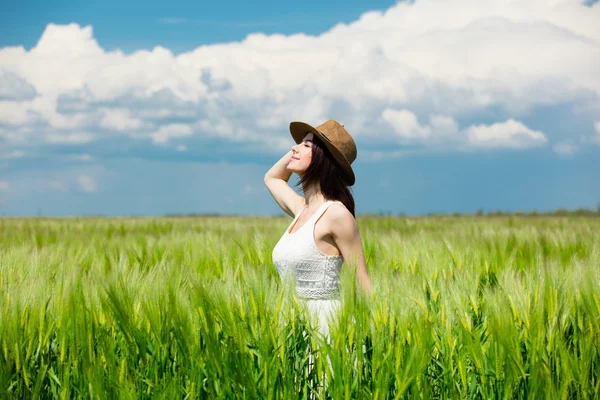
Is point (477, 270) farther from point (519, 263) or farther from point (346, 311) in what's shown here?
point (346, 311)

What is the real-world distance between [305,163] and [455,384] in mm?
1442

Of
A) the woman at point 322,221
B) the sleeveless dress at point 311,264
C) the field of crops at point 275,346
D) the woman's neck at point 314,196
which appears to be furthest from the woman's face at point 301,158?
the field of crops at point 275,346

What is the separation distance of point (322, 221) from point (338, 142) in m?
0.46

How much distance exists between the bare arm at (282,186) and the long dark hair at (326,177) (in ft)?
1.51

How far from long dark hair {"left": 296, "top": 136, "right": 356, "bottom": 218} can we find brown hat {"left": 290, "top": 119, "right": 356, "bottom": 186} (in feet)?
0.15

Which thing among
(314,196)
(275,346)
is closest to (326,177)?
(314,196)

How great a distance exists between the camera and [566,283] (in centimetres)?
264

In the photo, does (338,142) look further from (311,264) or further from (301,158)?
(311,264)

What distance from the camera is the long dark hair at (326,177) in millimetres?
3172

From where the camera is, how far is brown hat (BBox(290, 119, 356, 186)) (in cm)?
315

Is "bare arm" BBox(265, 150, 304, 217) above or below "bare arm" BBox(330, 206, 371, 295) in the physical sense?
above

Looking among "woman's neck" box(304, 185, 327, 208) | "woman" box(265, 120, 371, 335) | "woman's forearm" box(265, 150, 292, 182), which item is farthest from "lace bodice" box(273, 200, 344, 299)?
"woman's forearm" box(265, 150, 292, 182)

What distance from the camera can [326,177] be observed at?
3.19 m

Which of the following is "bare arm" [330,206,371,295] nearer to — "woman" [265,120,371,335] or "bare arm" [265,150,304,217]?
"woman" [265,120,371,335]
